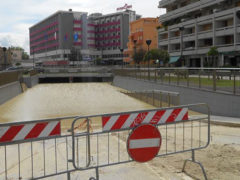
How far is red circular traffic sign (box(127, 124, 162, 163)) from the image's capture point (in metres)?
5.63

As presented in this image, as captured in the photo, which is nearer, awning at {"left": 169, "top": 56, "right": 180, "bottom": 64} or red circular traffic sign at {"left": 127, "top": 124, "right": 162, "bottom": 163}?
red circular traffic sign at {"left": 127, "top": 124, "right": 162, "bottom": 163}

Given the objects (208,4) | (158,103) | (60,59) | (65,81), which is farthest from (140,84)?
(60,59)

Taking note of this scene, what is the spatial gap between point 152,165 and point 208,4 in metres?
49.6

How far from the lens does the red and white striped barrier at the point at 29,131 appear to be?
195 inches

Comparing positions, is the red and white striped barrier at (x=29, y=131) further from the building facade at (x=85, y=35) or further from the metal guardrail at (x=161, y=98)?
the building facade at (x=85, y=35)

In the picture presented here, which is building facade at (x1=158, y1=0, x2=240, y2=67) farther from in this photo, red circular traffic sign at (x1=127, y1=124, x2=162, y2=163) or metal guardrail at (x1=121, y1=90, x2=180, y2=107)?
red circular traffic sign at (x1=127, y1=124, x2=162, y2=163)

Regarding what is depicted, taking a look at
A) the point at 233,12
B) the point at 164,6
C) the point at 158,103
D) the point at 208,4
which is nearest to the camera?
the point at 158,103

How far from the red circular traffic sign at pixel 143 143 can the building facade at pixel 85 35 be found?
10574cm

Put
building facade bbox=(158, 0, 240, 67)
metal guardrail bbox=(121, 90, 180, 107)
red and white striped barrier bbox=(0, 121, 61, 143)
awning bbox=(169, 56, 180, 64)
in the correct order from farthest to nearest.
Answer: awning bbox=(169, 56, 180, 64)
building facade bbox=(158, 0, 240, 67)
metal guardrail bbox=(121, 90, 180, 107)
red and white striped barrier bbox=(0, 121, 61, 143)

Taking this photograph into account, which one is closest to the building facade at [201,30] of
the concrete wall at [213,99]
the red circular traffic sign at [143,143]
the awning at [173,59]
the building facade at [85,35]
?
the awning at [173,59]

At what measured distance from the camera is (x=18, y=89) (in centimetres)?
3247

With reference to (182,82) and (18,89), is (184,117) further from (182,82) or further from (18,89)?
(18,89)

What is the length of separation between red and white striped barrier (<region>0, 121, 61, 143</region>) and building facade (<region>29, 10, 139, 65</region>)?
10597 centimetres

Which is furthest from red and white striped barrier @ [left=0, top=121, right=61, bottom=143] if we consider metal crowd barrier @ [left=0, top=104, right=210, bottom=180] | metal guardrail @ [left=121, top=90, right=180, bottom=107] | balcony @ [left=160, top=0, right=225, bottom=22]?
balcony @ [left=160, top=0, right=225, bottom=22]
